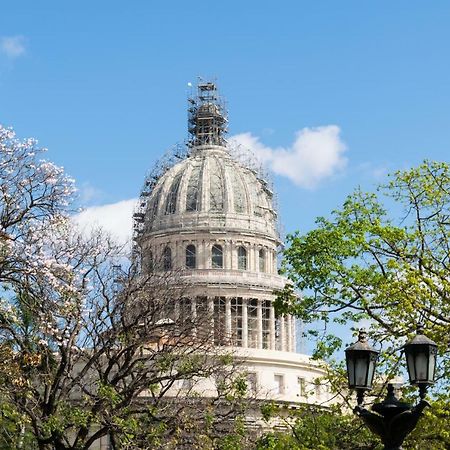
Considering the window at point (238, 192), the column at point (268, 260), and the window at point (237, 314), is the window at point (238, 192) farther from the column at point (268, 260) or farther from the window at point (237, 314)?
the window at point (237, 314)

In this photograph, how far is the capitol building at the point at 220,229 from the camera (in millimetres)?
106562

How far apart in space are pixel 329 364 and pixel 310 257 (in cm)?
341

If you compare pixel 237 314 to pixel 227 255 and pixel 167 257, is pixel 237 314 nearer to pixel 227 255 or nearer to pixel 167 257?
pixel 227 255

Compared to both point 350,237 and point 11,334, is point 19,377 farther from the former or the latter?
point 350,237

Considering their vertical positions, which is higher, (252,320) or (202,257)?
(202,257)

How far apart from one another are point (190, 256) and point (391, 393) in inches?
3717

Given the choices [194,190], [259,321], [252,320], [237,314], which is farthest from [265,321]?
[194,190]

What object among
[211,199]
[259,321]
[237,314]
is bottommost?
[259,321]

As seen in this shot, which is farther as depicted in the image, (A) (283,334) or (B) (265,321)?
(A) (283,334)

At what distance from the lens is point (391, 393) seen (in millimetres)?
16609

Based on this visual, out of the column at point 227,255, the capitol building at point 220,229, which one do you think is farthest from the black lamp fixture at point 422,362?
the column at point 227,255

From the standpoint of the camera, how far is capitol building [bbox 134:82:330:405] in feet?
350

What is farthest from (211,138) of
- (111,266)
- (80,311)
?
(80,311)

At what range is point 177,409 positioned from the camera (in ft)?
129
